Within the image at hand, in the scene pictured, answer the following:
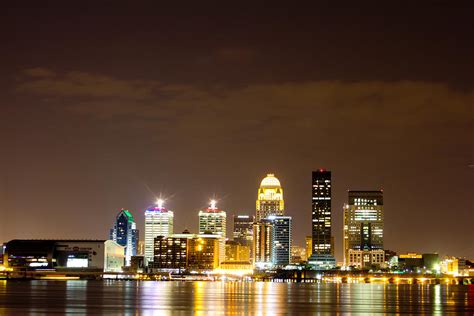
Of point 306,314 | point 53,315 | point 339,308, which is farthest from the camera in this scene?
point 339,308

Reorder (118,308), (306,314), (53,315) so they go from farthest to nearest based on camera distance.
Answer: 1. (118,308)
2. (306,314)
3. (53,315)

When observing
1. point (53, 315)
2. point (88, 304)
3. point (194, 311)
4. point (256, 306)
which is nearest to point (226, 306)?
point (256, 306)

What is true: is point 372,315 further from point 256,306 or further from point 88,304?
point 88,304

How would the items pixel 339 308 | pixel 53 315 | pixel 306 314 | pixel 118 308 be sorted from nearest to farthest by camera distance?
1. pixel 53 315
2. pixel 306 314
3. pixel 118 308
4. pixel 339 308

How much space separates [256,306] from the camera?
119m

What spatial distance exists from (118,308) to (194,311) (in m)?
13.0

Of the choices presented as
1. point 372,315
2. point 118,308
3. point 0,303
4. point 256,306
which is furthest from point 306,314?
point 0,303

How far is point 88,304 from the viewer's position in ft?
405

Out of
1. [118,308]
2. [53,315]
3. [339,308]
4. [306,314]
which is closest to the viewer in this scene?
[53,315]

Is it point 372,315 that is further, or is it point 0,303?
point 0,303

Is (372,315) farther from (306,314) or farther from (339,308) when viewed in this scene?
(339,308)

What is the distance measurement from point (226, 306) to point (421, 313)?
26978 millimetres

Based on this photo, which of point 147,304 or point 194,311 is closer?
point 194,311

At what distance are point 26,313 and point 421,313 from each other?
5112cm
